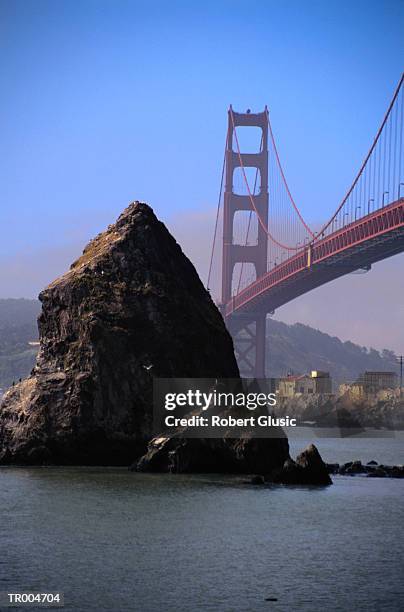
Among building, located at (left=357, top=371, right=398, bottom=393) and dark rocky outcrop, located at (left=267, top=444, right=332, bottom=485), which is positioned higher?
building, located at (left=357, top=371, right=398, bottom=393)

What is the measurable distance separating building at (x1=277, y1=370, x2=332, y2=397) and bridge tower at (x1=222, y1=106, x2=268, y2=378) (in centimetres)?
801

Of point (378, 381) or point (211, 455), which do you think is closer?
point (211, 455)

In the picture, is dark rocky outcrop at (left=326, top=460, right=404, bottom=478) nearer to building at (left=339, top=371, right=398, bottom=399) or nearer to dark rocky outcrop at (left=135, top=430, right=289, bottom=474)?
dark rocky outcrop at (left=135, top=430, right=289, bottom=474)

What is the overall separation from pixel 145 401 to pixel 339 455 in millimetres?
23535

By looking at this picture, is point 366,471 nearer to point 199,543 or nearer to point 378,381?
point 199,543

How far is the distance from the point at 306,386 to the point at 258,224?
30.1 metres

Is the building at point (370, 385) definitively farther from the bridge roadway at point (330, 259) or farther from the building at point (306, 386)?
the bridge roadway at point (330, 259)

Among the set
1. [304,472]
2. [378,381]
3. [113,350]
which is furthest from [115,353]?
[378,381]

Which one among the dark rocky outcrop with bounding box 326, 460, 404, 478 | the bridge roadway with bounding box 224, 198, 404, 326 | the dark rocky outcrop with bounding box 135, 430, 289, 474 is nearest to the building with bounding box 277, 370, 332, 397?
the bridge roadway with bounding box 224, 198, 404, 326

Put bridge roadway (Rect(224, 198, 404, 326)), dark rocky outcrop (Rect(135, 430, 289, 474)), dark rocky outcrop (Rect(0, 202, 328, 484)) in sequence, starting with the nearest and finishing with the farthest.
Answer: dark rocky outcrop (Rect(135, 430, 289, 474)) → dark rocky outcrop (Rect(0, 202, 328, 484)) → bridge roadway (Rect(224, 198, 404, 326))

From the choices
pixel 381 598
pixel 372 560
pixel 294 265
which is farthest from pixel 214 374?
pixel 294 265

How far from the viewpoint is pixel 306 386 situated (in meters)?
174

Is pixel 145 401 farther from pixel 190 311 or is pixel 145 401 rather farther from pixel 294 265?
pixel 294 265

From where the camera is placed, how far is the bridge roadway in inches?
3406
